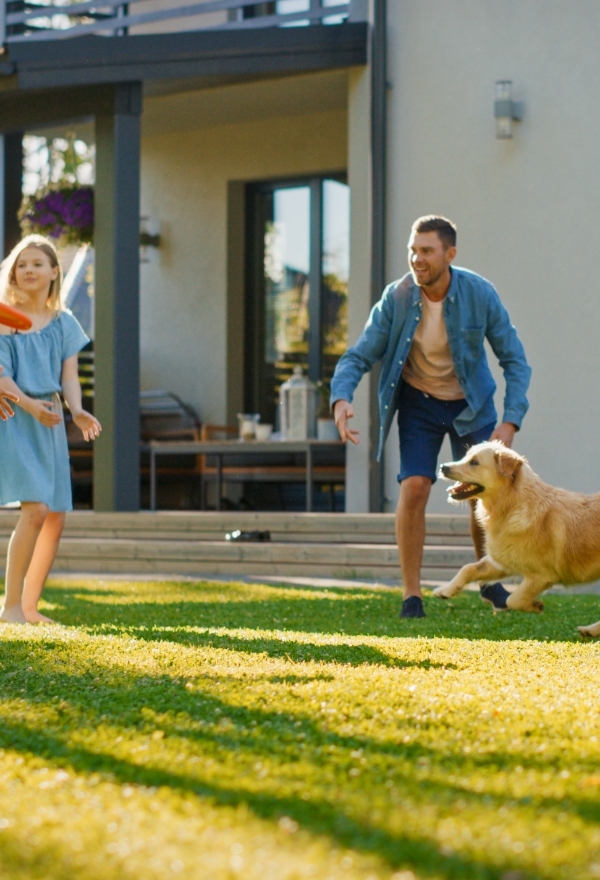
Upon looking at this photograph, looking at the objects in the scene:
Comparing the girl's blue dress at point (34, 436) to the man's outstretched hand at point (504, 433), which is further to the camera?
the man's outstretched hand at point (504, 433)

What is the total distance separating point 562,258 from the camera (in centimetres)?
852

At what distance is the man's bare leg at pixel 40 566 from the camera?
5.03m

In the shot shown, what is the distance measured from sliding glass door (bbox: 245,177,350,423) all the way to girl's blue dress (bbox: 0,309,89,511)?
5.62 m

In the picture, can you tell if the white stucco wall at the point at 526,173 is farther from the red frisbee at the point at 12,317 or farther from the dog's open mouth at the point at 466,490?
the red frisbee at the point at 12,317

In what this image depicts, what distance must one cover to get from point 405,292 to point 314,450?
4372mm

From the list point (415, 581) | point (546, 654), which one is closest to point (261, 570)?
point (415, 581)

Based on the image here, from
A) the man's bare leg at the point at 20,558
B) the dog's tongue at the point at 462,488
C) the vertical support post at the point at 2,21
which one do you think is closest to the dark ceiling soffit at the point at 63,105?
the vertical support post at the point at 2,21

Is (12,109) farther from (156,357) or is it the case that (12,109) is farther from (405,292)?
(405,292)

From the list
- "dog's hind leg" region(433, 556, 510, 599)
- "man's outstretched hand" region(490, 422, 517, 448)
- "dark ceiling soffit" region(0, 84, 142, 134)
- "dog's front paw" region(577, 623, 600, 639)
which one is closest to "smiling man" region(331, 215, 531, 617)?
"man's outstretched hand" region(490, 422, 517, 448)

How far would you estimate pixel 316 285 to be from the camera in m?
11.0

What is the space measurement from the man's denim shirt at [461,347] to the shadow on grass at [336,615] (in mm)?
899

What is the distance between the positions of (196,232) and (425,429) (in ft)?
22.9

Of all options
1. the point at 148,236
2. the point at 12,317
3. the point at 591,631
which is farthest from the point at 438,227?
the point at 148,236

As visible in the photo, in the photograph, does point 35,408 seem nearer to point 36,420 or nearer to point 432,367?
point 36,420
